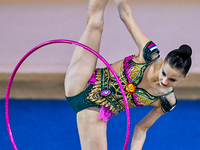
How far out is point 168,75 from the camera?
1066 mm

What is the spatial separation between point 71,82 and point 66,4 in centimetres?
133

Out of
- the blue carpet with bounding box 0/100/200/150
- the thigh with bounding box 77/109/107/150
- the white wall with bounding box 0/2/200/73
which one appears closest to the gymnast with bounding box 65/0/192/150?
the thigh with bounding box 77/109/107/150

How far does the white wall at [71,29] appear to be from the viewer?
245 centimetres

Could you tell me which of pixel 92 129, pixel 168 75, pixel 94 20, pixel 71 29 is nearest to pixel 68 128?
pixel 71 29

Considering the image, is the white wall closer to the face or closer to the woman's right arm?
the woman's right arm

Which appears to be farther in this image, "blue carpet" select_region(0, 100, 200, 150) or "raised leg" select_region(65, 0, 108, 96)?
"blue carpet" select_region(0, 100, 200, 150)

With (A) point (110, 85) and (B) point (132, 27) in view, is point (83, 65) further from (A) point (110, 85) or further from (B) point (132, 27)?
(B) point (132, 27)

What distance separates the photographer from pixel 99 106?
4.11ft

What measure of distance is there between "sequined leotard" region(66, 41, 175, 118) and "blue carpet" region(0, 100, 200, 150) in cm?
86

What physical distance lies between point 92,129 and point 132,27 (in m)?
0.43

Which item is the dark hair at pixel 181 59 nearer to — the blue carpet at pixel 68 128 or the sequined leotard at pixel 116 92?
the sequined leotard at pixel 116 92

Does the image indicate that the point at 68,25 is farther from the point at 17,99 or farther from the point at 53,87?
the point at 17,99

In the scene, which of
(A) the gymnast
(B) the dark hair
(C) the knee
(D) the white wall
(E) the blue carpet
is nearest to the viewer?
(B) the dark hair

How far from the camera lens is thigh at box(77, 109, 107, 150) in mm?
1257
